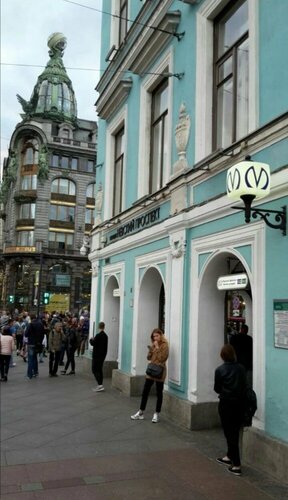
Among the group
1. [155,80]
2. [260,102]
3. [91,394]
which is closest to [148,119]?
[155,80]

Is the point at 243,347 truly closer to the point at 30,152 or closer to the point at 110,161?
the point at 110,161

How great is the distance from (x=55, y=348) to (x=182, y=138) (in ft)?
26.7

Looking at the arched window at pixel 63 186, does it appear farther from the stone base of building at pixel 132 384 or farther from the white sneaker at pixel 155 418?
the white sneaker at pixel 155 418

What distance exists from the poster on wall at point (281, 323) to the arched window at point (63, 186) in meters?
57.9

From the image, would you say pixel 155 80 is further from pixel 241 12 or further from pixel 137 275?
pixel 137 275

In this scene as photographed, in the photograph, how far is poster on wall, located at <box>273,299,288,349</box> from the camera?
242 inches

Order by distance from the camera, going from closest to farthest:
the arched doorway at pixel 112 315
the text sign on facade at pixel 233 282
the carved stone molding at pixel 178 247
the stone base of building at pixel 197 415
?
the text sign on facade at pixel 233 282
the stone base of building at pixel 197 415
the carved stone molding at pixel 178 247
the arched doorway at pixel 112 315

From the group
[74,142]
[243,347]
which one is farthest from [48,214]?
[243,347]

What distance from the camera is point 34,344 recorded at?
1473 cm

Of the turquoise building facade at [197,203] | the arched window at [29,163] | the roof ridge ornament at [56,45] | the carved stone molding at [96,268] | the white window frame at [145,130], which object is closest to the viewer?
the turquoise building facade at [197,203]

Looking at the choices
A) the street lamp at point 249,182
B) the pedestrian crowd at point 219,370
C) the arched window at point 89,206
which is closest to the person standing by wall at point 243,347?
the pedestrian crowd at point 219,370

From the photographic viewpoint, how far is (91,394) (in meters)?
11.8

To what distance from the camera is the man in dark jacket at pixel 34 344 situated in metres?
14.6

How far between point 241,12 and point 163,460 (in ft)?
23.9
